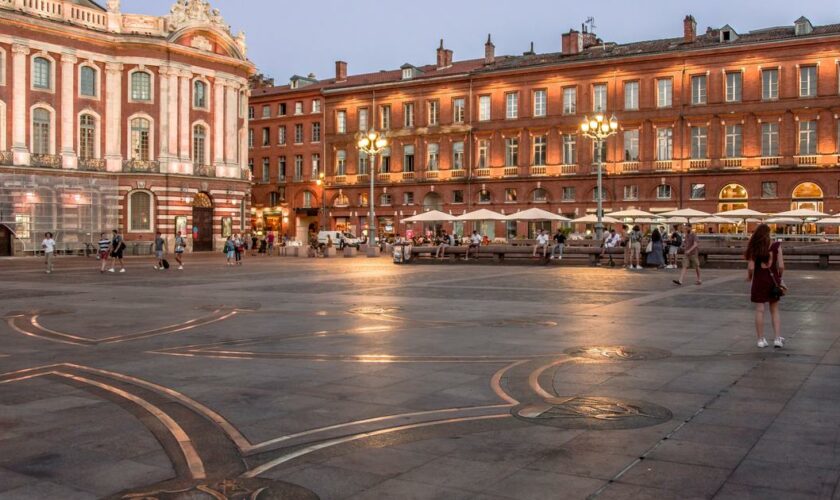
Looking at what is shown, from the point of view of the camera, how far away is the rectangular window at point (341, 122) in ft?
238

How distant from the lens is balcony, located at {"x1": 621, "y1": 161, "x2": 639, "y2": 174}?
58219mm

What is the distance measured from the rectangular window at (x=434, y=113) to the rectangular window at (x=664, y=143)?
1868cm

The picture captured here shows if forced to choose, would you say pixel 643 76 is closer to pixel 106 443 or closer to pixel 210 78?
pixel 210 78

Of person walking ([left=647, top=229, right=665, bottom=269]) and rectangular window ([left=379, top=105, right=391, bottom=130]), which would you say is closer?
person walking ([left=647, top=229, right=665, bottom=269])

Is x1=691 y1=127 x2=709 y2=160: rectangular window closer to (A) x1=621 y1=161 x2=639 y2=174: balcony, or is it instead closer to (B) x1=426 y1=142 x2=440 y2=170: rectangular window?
(A) x1=621 y1=161 x2=639 y2=174: balcony

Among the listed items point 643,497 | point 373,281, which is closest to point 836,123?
point 373,281

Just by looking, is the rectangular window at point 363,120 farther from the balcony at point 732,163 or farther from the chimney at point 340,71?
the balcony at point 732,163

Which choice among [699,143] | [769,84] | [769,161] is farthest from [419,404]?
[769,84]

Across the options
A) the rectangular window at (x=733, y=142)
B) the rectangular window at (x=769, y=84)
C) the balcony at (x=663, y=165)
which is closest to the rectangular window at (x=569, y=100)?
the balcony at (x=663, y=165)

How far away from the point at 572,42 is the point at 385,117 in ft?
57.8

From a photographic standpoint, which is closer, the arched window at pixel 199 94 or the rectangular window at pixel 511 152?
the arched window at pixel 199 94

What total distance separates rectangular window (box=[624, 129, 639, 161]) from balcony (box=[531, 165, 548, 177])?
20.5 ft

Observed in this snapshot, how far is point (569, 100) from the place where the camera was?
61.2 m

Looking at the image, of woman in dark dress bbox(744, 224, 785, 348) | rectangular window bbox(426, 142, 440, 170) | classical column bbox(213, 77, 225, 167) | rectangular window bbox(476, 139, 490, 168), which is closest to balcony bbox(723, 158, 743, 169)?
rectangular window bbox(476, 139, 490, 168)
